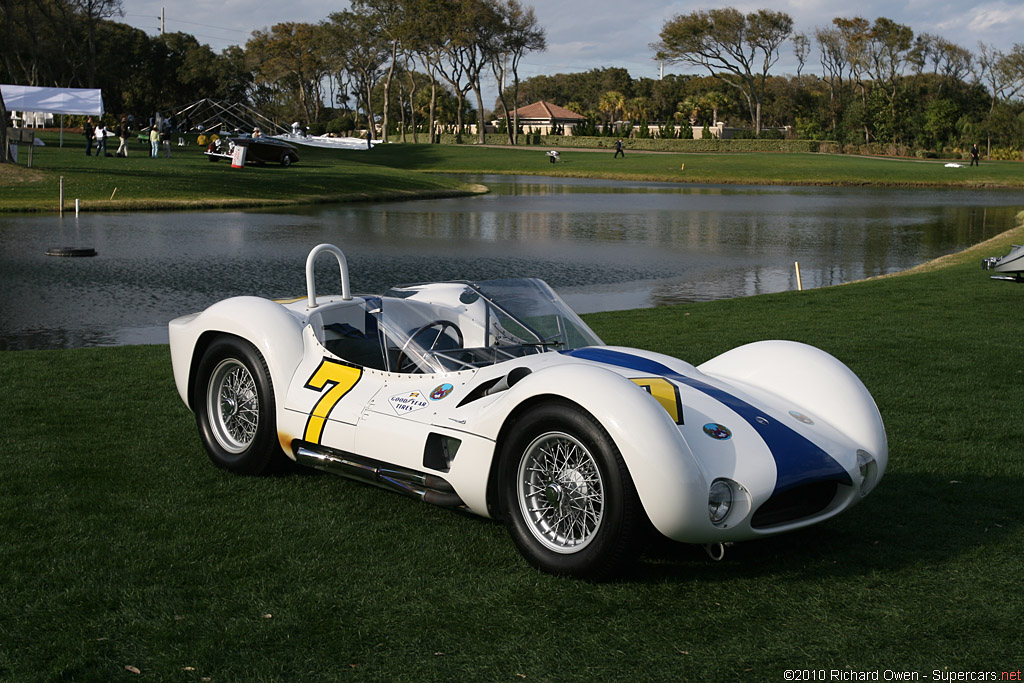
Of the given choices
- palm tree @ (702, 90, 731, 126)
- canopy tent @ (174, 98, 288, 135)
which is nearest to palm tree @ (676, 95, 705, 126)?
palm tree @ (702, 90, 731, 126)

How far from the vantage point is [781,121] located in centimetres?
14775

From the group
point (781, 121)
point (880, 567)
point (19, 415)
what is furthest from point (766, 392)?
point (781, 121)

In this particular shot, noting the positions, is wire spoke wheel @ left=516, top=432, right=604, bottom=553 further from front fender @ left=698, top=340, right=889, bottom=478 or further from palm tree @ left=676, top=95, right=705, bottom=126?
palm tree @ left=676, top=95, right=705, bottom=126

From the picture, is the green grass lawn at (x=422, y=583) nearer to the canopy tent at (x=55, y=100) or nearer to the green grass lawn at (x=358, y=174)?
the green grass lawn at (x=358, y=174)

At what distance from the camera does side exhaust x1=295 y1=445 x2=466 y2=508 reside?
4863mm

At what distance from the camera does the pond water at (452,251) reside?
1539 centimetres

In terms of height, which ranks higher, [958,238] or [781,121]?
[781,121]

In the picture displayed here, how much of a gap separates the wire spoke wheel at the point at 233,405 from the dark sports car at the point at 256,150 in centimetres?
4187

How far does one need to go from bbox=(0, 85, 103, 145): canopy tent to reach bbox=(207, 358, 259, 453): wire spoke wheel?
161 ft

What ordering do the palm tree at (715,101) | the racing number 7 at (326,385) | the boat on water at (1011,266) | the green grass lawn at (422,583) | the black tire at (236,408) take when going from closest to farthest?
the green grass lawn at (422,583) → the racing number 7 at (326,385) → the black tire at (236,408) → the boat on water at (1011,266) → the palm tree at (715,101)

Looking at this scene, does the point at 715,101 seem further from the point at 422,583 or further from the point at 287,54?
the point at 422,583

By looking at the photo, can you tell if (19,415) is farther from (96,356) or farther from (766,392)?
(766,392)

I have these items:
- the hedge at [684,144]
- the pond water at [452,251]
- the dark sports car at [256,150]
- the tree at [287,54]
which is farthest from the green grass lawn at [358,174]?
the tree at [287,54]

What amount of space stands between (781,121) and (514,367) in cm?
15180
